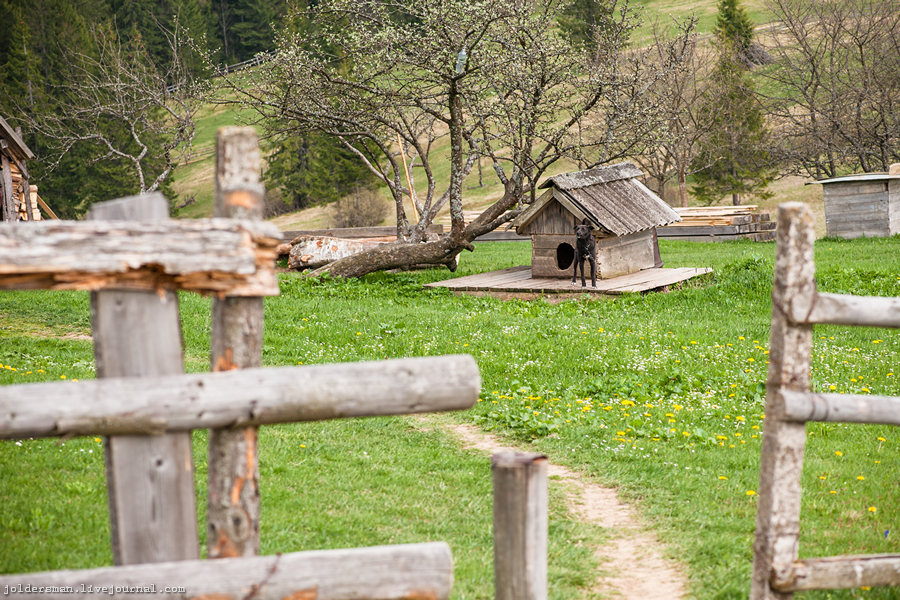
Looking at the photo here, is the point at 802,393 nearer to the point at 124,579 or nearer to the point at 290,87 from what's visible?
the point at 124,579

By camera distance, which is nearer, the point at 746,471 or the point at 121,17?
the point at 746,471

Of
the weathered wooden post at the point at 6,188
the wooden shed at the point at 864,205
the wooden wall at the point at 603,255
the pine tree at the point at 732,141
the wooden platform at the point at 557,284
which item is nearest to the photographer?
the wooden platform at the point at 557,284

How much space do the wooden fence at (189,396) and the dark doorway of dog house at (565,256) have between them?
52.5 feet

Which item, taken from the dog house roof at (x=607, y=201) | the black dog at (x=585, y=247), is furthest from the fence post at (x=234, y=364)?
the dog house roof at (x=607, y=201)

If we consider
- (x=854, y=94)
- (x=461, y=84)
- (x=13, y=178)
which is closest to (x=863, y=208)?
(x=854, y=94)

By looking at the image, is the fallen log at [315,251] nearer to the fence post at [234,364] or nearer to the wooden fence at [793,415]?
the wooden fence at [793,415]

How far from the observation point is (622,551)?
19.2 feet

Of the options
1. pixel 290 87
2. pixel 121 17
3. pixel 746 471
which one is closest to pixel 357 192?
pixel 290 87

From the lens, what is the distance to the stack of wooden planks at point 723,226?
31219 millimetres

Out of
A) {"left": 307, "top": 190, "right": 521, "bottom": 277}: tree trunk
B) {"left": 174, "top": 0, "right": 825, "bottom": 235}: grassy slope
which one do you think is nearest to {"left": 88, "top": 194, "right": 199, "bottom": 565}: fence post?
{"left": 307, "top": 190, "right": 521, "bottom": 277}: tree trunk

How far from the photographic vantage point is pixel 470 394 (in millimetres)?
3387

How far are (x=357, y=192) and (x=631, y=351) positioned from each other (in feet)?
137

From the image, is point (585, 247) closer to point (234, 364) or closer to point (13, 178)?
point (234, 364)

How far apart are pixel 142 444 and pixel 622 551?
12.8ft
